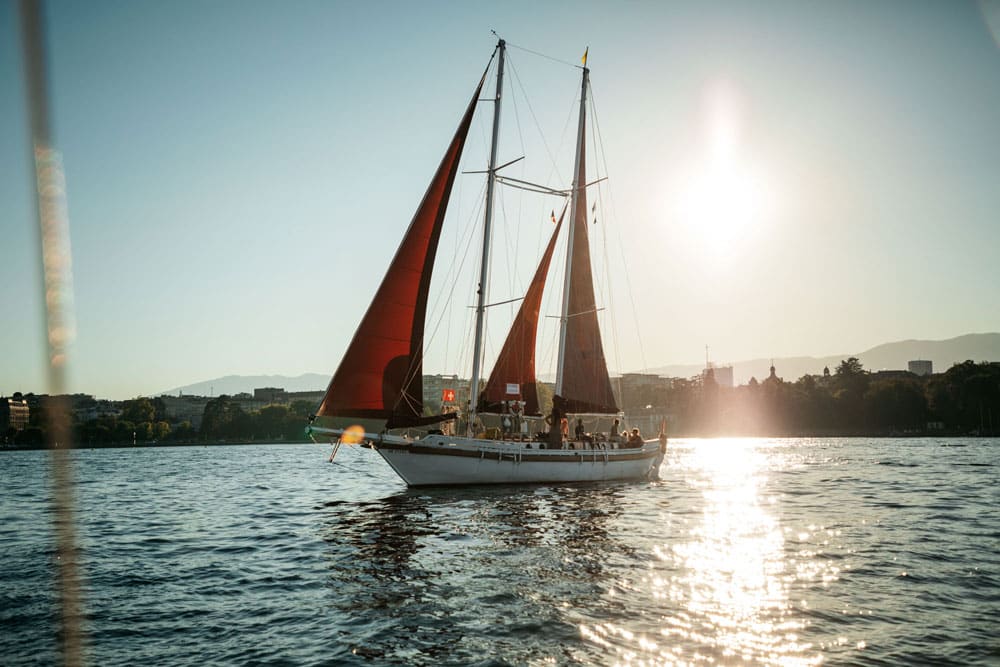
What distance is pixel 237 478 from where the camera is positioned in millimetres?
52219

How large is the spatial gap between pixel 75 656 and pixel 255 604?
3291mm

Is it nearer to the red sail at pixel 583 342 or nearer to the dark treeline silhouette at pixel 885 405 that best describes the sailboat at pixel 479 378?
the red sail at pixel 583 342

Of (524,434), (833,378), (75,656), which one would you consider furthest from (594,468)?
(833,378)

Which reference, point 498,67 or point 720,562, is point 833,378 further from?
point 720,562

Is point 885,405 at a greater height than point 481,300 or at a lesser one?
lesser

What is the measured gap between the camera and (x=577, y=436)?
37.5 meters

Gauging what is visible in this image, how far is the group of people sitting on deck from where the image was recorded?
114 ft

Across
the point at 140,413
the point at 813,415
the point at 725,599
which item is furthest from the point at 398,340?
the point at 140,413

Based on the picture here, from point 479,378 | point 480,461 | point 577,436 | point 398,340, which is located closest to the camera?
point 398,340

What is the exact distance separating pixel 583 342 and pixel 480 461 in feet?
35.1

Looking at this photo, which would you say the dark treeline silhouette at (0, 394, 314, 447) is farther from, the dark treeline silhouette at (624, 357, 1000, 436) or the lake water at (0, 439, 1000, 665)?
the lake water at (0, 439, 1000, 665)

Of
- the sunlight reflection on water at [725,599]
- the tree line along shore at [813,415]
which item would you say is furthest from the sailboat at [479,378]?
the tree line along shore at [813,415]

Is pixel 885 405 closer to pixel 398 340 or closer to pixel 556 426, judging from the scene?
pixel 556 426

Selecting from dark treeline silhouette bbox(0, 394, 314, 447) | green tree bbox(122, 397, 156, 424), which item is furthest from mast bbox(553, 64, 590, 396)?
green tree bbox(122, 397, 156, 424)
